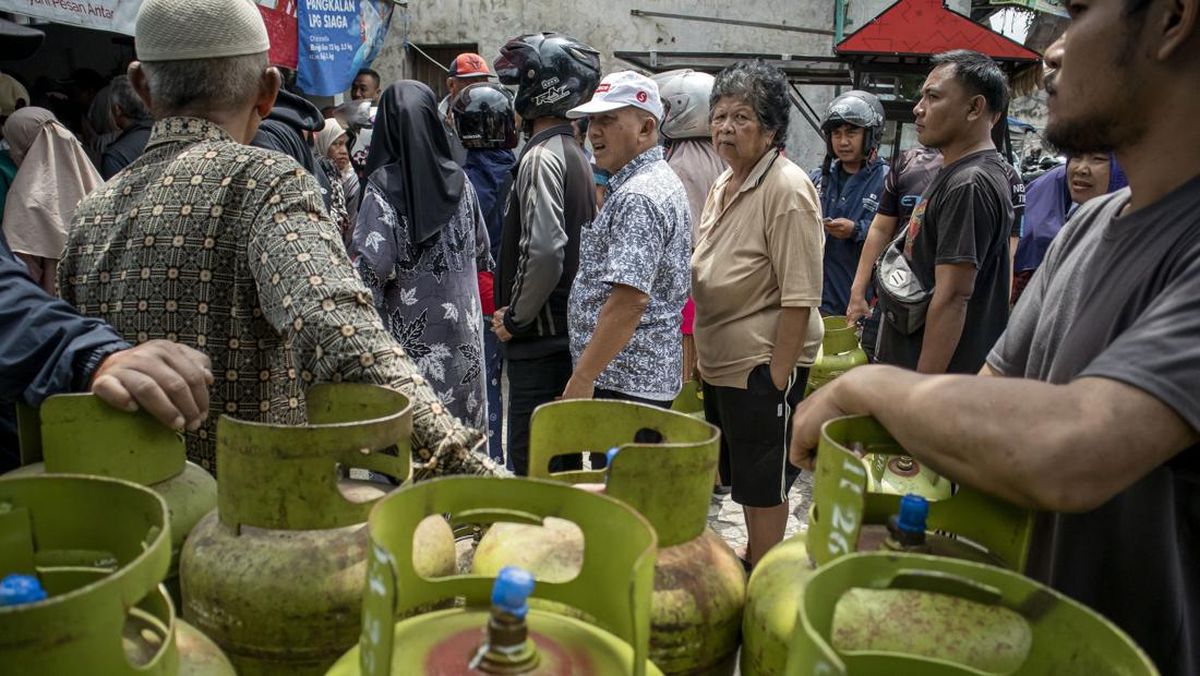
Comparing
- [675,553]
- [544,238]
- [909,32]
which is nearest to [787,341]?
[544,238]

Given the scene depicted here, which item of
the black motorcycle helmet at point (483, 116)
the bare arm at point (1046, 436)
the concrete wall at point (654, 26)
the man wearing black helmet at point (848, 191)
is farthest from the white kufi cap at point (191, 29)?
the concrete wall at point (654, 26)

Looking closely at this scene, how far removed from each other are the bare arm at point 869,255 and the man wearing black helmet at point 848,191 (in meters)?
0.40

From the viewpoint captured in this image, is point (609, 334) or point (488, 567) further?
point (609, 334)

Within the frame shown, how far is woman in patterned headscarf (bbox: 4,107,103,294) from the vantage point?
4230mm

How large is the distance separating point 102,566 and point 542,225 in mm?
2552

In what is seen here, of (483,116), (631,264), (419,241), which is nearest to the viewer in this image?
(631,264)

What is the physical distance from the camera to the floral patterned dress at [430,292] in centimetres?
355

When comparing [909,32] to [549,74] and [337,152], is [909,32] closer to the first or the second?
[337,152]

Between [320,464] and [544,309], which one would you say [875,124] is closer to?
[544,309]

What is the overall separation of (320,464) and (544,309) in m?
2.53

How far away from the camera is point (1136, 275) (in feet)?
4.20

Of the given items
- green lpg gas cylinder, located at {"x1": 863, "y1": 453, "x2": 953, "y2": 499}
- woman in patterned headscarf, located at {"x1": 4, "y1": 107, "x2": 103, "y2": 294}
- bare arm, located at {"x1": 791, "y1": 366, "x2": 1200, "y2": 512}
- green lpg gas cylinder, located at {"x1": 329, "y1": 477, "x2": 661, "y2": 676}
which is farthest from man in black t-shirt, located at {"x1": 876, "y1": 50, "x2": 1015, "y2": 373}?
woman in patterned headscarf, located at {"x1": 4, "y1": 107, "x2": 103, "y2": 294}

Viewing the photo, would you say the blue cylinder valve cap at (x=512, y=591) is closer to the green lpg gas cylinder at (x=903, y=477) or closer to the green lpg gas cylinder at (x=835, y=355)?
the green lpg gas cylinder at (x=903, y=477)

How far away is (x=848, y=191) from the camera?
5750mm
